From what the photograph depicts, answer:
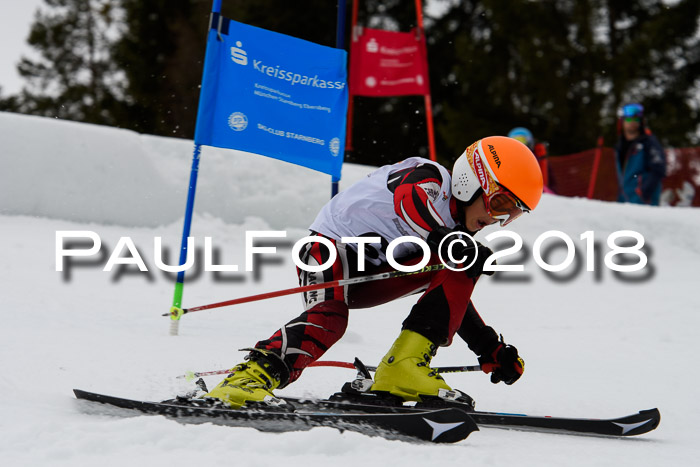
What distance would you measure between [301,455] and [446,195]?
57.0 inches

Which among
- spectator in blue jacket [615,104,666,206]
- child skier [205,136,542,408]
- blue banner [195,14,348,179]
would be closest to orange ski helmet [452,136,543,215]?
child skier [205,136,542,408]

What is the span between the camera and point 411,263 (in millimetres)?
3291

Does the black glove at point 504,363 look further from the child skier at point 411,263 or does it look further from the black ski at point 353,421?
the black ski at point 353,421

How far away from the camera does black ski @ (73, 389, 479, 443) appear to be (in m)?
2.45

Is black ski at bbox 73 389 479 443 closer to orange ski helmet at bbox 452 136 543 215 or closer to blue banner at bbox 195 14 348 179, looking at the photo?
orange ski helmet at bbox 452 136 543 215

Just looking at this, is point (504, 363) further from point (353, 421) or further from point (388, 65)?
point (388, 65)

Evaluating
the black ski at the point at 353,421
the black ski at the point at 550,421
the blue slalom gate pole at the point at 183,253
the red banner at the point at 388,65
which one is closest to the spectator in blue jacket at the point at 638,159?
the red banner at the point at 388,65

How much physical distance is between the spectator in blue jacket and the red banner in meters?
2.51

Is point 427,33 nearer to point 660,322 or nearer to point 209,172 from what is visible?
point 209,172

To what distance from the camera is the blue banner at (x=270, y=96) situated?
4547mm

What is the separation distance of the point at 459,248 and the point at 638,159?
22.8 feet

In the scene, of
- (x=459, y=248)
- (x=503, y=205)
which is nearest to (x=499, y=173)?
(x=503, y=205)

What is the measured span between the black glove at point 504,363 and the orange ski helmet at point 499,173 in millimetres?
671

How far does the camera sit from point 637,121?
29.1 ft
